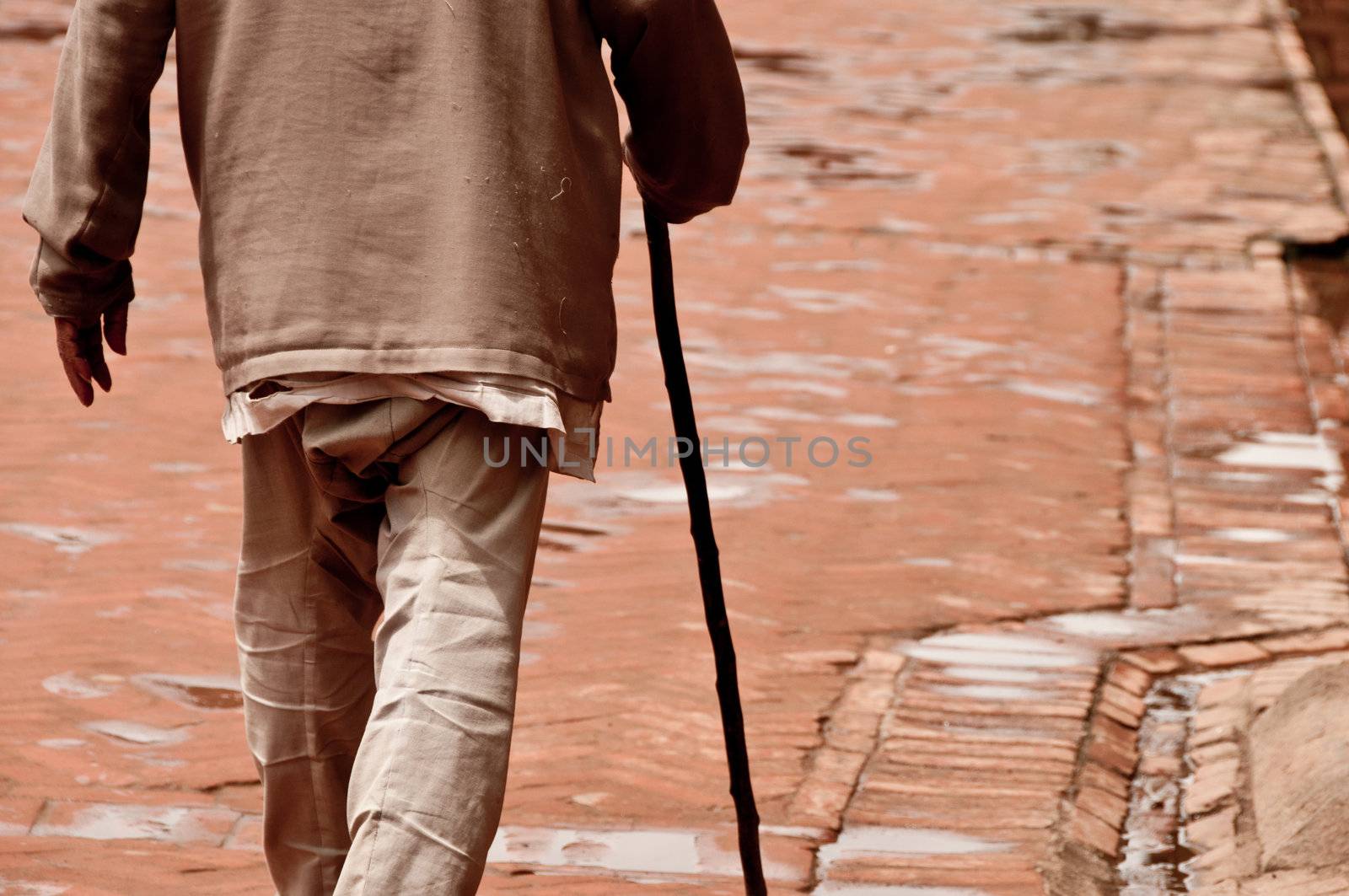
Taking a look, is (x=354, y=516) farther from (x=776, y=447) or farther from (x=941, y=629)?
(x=776, y=447)

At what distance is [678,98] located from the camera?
2521 mm

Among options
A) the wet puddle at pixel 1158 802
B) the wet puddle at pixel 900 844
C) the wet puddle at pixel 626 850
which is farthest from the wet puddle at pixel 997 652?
the wet puddle at pixel 626 850

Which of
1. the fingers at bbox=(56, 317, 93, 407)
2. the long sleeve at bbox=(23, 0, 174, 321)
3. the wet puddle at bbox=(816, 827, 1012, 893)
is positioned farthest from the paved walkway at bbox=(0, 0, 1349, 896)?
the long sleeve at bbox=(23, 0, 174, 321)

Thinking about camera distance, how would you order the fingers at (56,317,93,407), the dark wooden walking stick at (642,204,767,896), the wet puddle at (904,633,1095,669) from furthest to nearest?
the wet puddle at (904,633,1095,669), the dark wooden walking stick at (642,204,767,896), the fingers at (56,317,93,407)

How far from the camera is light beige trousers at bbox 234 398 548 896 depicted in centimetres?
221

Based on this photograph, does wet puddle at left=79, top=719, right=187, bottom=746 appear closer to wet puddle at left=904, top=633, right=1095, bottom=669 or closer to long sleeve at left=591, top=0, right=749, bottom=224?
wet puddle at left=904, top=633, right=1095, bottom=669

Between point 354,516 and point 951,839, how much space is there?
160 centimetres

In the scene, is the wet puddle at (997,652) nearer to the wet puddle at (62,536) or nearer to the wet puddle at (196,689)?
the wet puddle at (196,689)

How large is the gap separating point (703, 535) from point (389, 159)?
0.90 metres

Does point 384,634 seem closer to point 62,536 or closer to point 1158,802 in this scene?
point 1158,802

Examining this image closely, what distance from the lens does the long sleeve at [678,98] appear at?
2418mm

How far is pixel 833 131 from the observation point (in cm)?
1148

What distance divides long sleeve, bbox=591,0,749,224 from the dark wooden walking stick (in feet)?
0.36

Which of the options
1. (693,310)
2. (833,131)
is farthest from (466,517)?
(833,131)
